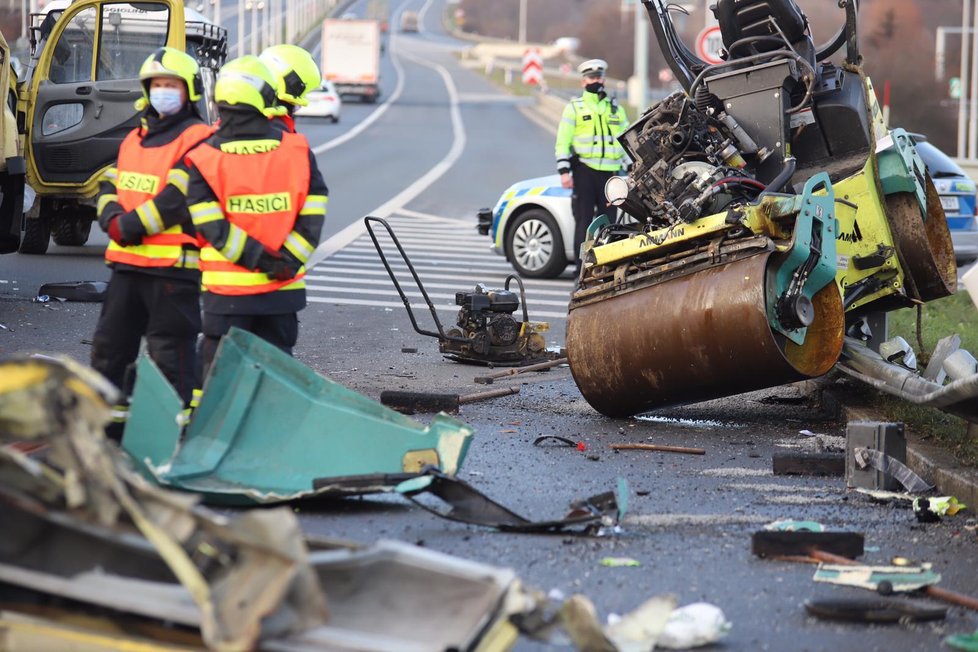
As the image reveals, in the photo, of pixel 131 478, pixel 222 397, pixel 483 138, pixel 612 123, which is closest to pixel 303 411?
pixel 222 397

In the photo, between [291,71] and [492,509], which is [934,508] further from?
[291,71]

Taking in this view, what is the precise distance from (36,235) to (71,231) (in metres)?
0.59

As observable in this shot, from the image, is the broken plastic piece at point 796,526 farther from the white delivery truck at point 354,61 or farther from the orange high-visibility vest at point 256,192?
the white delivery truck at point 354,61

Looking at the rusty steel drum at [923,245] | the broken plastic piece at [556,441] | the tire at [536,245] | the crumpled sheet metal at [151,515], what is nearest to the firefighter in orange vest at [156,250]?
the broken plastic piece at [556,441]

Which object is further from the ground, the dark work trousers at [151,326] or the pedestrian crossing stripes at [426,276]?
the dark work trousers at [151,326]

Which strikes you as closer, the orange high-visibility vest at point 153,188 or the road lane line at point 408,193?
the orange high-visibility vest at point 153,188

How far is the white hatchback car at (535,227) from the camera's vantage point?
1520 cm

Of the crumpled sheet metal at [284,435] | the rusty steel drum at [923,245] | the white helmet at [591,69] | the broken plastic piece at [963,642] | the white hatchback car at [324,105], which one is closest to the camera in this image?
the broken plastic piece at [963,642]

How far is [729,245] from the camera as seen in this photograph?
7.65 meters

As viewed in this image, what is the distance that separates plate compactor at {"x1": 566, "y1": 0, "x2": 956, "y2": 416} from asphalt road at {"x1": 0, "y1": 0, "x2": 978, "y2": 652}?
19.8 inches

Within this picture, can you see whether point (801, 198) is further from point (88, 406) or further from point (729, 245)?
point (88, 406)

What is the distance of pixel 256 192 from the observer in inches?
243

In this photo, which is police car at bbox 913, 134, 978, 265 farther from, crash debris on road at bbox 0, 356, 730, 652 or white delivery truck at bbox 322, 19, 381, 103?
white delivery truck at bbox 322, 19, 381, 103

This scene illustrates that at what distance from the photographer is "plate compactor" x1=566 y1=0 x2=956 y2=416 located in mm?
7520
